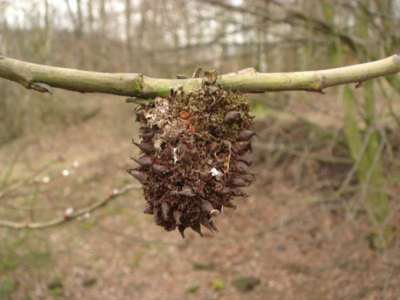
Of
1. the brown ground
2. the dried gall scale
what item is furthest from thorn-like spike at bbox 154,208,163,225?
the brown ground

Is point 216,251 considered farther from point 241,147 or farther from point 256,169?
point 241,147

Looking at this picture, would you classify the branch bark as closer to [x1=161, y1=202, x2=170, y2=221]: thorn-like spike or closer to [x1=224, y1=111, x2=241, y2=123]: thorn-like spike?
[x1=224, y1=111, x2=241, y2=123]: thorn-like spike

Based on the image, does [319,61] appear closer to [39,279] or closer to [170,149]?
[39,279]

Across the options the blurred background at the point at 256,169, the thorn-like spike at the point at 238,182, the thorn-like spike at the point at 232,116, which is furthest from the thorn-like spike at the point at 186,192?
the blurred background at the point at 256,169

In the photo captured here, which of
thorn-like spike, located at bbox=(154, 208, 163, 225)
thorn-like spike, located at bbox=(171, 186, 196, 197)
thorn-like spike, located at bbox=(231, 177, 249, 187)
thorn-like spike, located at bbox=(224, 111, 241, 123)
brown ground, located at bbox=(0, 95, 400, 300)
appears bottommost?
brown ground, located at bbox=(0, 95, 400, 300)

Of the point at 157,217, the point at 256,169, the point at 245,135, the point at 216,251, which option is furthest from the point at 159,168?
the point at 256,169

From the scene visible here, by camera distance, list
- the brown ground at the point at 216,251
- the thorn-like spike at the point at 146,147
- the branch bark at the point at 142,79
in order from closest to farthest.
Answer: the branch bark at the point at 142,79
the thorn-like spike at the point at 146,147
the brown ground at the point at 216,251

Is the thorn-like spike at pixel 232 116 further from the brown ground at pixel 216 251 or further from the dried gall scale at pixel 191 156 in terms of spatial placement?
the brown ground at pixel 216 251
